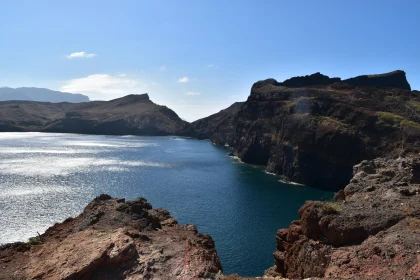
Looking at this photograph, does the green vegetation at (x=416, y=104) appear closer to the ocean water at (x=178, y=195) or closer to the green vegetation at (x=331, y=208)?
the ocean water at (x=178, y=195)

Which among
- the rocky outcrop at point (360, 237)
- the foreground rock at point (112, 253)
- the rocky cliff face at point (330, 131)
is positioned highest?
the rocky cliff face at point (330, 131)

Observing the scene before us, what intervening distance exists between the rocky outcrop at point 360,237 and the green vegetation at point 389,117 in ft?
267

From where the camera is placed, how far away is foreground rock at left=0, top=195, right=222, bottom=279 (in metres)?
23.0

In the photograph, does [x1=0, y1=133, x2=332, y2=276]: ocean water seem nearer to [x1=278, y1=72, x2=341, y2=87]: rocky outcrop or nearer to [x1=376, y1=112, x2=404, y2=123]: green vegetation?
[x1=376, y1=112, x2=404, y2=123]: green vegetation

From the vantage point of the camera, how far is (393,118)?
111 metres

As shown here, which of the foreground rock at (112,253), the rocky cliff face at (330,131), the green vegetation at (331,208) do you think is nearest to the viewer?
the foreground rock at (112,253)

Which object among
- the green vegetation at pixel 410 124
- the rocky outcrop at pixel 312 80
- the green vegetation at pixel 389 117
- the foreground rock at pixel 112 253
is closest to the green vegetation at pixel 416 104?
the green vegetation at pixel 389 117

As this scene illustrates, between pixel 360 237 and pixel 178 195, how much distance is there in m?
68.5

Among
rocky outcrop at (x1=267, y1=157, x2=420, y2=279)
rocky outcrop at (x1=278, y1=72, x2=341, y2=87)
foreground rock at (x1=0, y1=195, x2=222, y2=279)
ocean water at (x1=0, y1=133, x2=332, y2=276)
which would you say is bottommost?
ocean water at (x1=0, y1=133, x2=332, y2=276)

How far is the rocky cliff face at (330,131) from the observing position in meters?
108

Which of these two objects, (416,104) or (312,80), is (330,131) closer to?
(416,104)

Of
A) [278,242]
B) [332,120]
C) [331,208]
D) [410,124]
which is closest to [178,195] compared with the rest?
[278,242]

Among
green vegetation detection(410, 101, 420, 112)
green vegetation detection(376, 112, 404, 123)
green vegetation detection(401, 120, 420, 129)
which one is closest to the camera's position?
green vegetation detection(401, 120, 420, 129)

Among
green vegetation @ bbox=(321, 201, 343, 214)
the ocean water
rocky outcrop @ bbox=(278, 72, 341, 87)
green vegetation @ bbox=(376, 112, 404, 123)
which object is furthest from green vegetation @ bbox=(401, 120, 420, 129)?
green vegetation @ bbox=(321, 201, 343, 214)
